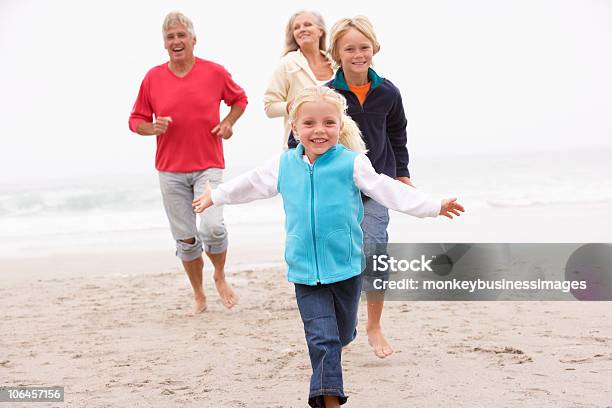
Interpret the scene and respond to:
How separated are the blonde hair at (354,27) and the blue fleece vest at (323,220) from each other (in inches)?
43.4

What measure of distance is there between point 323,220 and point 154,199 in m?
17.7

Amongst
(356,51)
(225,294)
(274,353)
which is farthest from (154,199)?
(356,51)

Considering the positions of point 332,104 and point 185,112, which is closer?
point 332,104

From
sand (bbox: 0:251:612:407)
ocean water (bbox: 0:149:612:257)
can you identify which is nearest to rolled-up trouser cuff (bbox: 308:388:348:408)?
sand (bbox: 0:251:612:407)

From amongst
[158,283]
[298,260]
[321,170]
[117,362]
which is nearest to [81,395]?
[117,362]

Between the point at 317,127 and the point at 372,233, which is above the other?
the point at 317,127

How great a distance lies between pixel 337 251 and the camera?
3418mm

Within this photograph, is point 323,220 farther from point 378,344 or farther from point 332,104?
point 378,344

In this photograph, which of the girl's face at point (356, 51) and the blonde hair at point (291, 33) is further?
the blonde hair at point (291, 33)

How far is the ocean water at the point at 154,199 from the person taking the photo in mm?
13398

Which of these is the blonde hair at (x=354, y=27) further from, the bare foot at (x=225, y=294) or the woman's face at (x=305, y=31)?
the bare foot at (x=225, y=294)

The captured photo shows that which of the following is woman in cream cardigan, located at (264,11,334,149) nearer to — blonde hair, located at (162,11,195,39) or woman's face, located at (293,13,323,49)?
woman's face, located at (293,13,323,49)

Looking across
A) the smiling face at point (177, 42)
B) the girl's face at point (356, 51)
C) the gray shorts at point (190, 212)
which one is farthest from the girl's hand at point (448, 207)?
the smiling face at point (177, 42)

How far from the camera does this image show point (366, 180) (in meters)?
3.46
